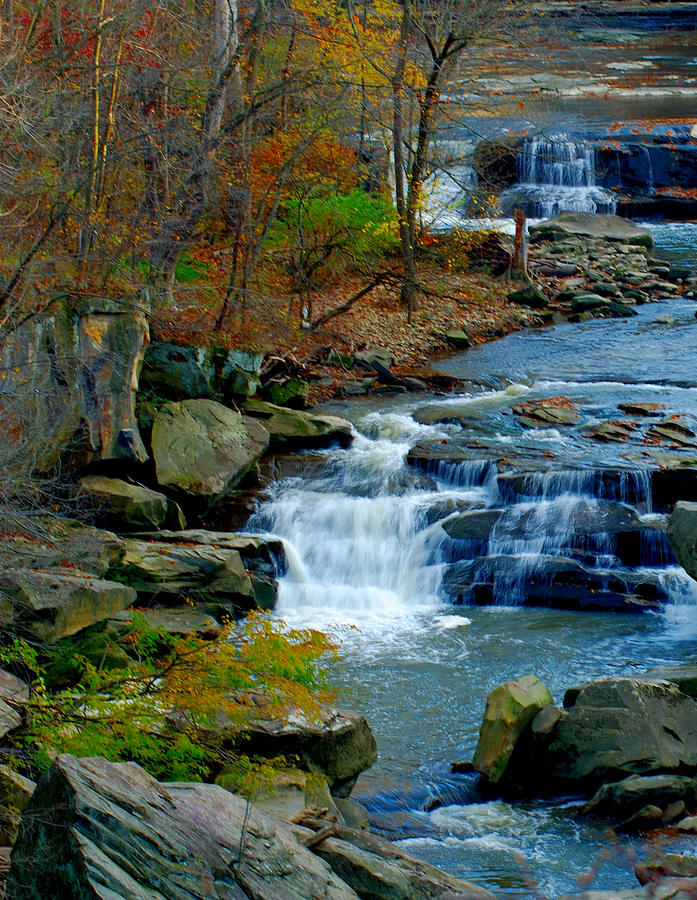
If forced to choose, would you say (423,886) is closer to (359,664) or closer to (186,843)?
(186,843)

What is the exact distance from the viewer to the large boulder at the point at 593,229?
83.0 ft

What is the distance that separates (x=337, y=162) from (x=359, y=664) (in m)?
11.2

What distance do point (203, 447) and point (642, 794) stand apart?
7467mm

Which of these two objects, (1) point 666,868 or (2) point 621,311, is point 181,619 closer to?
(1) point 666,868

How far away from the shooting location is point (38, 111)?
10766 mm

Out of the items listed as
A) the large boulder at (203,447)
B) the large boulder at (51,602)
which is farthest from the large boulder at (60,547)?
the large boulder at (203,447)

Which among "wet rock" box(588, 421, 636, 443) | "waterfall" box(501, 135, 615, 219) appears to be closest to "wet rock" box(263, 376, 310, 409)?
"wet rock" box(588, 421, 636, 443)

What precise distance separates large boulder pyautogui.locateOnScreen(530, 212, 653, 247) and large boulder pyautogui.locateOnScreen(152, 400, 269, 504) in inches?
545

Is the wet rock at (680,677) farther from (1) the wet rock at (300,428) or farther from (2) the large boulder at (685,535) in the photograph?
(1) the wet rock at (300,428)

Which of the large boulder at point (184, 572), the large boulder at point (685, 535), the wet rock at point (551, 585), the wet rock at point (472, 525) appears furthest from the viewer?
the wet rock at point (472, 525)

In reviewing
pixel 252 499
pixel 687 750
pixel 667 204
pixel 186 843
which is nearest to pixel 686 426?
pixel 252 499

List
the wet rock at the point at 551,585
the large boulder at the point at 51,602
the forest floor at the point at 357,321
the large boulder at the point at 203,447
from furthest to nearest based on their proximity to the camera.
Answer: the forest floor at the point at 357,321 < the large boulder at the point at 203,447 < the wet rock at the point at 551,585 < the large boulder at the point at 51,602

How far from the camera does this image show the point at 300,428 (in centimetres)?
1476

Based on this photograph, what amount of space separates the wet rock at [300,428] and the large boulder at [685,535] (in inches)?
218
